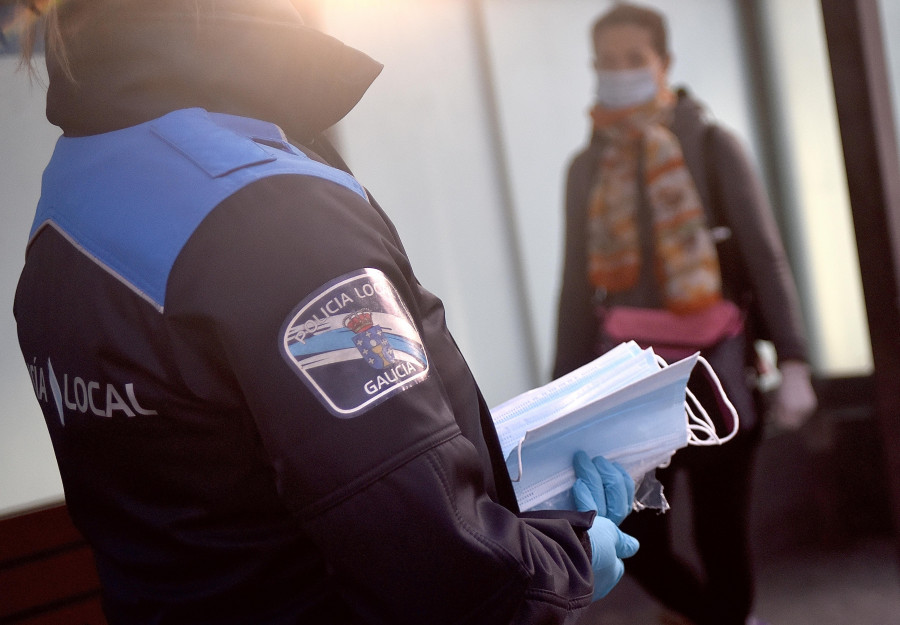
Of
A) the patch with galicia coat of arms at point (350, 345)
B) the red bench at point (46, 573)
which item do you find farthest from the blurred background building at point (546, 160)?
the patch with galicia coat of arms at point (350, 345)

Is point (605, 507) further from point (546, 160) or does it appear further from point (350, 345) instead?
point (546, 160)

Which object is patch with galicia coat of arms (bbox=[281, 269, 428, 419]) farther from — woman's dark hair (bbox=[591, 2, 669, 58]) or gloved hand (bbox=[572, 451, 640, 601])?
woman's dark hair (bbox=[591, 2, 669, 58])

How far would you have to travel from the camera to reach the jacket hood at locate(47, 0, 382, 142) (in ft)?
2.76

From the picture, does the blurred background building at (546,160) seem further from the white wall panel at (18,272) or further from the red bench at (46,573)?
the red bench at (46,573)

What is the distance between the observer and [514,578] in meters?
0.80

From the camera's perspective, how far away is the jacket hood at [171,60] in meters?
0.84

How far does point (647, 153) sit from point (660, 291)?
0.39 meters

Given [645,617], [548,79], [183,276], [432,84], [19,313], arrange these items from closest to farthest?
[183,276]
[19,313]
[645,617]
[432,84]
[548,79]

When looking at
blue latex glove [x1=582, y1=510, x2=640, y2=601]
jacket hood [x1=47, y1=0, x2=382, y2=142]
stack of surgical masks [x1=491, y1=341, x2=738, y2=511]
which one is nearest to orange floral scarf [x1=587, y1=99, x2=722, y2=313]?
stack of surgical masks [x1=491, y1=341, x2=738, y2=511]

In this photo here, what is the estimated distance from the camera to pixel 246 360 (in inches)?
28.9

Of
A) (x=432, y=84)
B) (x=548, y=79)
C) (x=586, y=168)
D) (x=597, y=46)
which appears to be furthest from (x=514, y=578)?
(x=548, y=79)

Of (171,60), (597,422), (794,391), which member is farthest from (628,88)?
(171,60)

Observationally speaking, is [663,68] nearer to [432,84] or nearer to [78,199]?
[432,84]

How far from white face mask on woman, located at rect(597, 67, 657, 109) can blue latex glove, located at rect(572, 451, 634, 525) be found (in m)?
1.69
